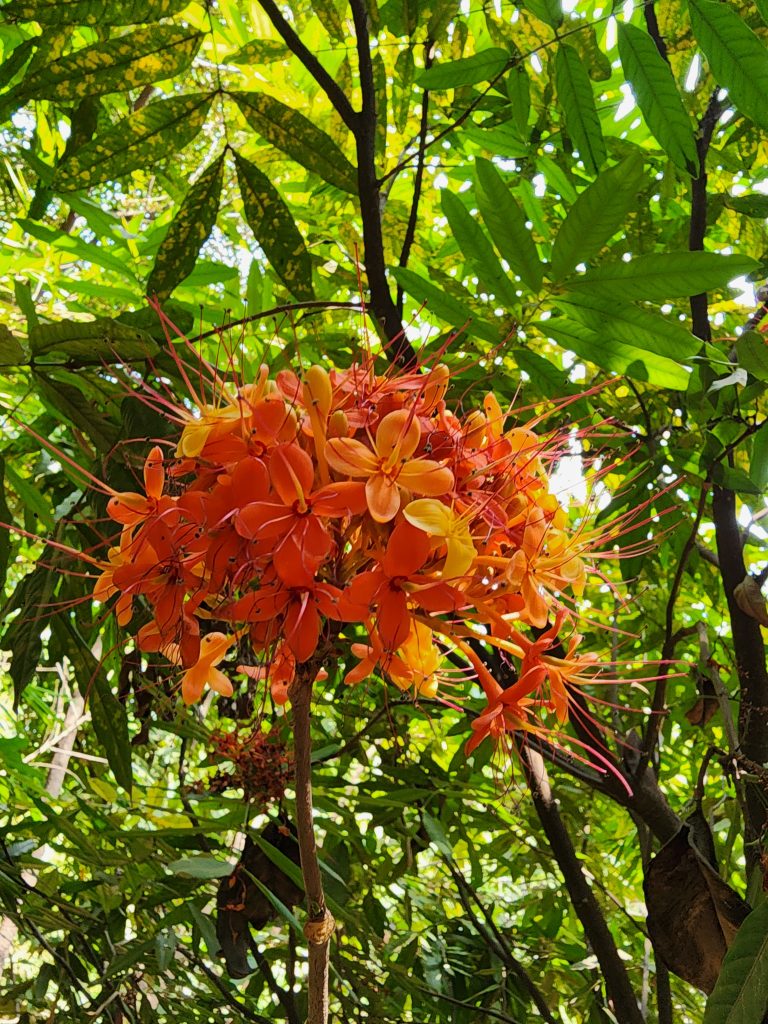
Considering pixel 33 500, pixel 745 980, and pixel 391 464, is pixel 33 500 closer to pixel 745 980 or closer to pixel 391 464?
pixel 391 464

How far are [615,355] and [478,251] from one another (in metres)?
0.14

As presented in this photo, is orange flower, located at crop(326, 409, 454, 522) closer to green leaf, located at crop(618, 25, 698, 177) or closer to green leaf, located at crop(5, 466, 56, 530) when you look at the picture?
green leaf, located at crop(618, 25, 698, 177)

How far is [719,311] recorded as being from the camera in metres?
1.21

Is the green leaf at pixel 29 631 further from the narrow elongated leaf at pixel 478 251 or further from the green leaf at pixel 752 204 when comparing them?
the green leaf at pixel 752 204

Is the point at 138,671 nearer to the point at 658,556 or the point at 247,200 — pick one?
the point at 247,200

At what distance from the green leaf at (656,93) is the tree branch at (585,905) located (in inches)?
22.5

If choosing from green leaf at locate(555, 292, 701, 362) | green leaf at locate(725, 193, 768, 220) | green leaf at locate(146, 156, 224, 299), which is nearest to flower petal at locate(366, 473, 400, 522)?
green leaf at locate(555, 292, 701, 362)

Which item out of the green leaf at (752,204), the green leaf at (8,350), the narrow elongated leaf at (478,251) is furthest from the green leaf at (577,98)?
the green leaf at (8,350)

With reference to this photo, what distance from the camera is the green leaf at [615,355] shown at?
69 cm

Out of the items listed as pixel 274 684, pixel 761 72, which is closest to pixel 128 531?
pixel 274 684

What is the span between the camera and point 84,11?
74cm

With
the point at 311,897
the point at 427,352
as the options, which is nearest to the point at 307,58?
the point at 427,352

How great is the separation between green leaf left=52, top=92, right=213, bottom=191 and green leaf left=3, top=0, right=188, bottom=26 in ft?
0.26

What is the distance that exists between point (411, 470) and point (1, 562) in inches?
19.0
